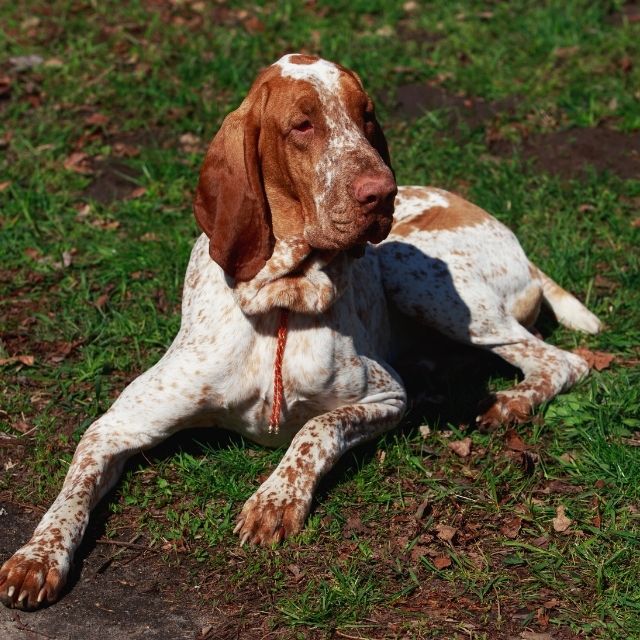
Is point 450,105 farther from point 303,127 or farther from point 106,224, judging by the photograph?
point 303,127

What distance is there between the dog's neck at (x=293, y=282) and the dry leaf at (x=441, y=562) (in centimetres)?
104

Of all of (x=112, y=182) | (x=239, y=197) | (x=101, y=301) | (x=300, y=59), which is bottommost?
(x=101, y=301)

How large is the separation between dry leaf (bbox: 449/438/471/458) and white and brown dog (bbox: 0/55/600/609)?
Answer: 0.17m

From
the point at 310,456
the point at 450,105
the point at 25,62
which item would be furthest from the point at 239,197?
the point at 25,62

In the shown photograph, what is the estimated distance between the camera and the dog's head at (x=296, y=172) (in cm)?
409

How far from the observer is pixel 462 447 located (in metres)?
4.95

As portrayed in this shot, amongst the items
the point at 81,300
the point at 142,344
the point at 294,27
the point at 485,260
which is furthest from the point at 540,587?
the point at 294,27

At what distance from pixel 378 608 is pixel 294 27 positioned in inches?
229

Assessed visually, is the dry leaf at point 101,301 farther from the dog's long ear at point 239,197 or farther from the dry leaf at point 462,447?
the dry leaf at point 462,447

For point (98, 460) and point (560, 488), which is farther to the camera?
point (560, 488)

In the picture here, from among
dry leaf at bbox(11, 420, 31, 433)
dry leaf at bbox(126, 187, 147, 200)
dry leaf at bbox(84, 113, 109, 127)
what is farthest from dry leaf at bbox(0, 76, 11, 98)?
dry leaf at bbox(11, 420, 31, 433)

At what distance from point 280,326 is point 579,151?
12.0 feet

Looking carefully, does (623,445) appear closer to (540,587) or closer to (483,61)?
(540,587)

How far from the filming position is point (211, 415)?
4.67 meters
